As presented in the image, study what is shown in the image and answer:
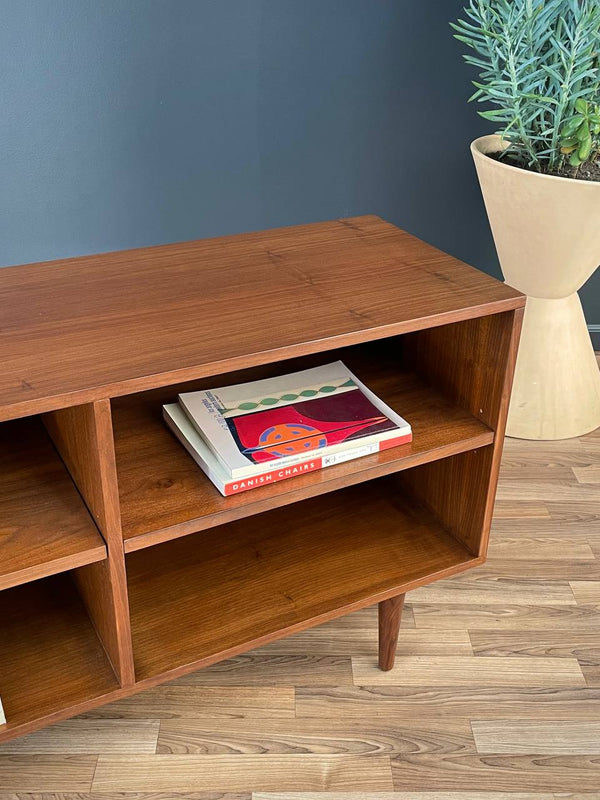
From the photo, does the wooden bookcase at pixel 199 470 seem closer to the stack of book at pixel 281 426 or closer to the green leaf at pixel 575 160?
the stack of book at pixel 281 426

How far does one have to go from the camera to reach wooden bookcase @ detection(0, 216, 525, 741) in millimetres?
937

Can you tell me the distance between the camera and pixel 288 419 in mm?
1122

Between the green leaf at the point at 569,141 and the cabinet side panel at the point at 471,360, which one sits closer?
the cabinet side panel at the point at 471,360

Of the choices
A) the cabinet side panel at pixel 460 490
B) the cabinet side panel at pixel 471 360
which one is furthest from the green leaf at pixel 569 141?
the cabinet side panel at pixel 460 490

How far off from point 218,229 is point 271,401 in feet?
3.72

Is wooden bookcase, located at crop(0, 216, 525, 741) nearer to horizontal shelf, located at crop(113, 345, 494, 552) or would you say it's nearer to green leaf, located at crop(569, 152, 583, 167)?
horizontal shelf, located at crop(113, 345, 494, 552)

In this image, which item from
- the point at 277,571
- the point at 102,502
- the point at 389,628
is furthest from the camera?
the point at 389,628

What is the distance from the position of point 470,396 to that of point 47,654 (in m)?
0.67

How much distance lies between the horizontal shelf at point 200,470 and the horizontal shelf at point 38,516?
5 cm

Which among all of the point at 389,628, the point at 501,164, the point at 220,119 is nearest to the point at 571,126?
the point at 501,164

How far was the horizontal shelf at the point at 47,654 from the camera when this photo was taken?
3.40 ft

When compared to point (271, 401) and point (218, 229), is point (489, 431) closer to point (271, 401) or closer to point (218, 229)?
point (271, 401)

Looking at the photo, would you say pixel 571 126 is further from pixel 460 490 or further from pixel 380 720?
pixel 380 720

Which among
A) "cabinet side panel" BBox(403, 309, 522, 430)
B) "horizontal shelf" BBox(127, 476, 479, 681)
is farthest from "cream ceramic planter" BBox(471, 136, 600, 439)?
"horizontal shelf" BBox(127, 476, 479, 681)
